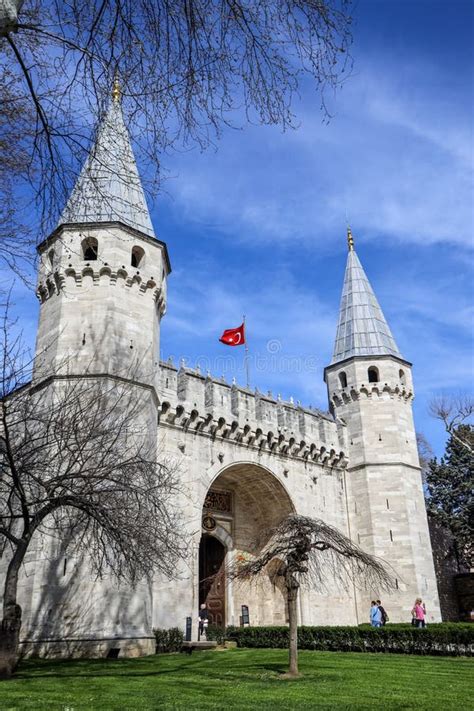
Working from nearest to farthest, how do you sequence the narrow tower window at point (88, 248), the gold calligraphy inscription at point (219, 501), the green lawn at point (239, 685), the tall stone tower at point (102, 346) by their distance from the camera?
the green lawn at point (239, 685) < the tall stone tower at point (102, 346) < the narrow tower window at point (88, 248) < the gold calligraphy inscription at point (219, 501)

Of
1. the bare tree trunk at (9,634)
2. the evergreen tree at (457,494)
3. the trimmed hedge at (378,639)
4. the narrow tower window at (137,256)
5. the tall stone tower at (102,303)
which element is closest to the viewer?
the bare tree trunk at (9,634)

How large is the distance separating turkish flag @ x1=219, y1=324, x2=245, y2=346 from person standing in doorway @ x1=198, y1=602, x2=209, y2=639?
406 inches

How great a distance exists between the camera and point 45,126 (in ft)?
19.5

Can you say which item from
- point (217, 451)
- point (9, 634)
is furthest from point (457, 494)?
point (9, 634)

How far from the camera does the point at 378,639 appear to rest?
699 inches

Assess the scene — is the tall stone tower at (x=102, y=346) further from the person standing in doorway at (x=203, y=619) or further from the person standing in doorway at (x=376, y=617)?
the person standing in doorway at (x=376, y=617)

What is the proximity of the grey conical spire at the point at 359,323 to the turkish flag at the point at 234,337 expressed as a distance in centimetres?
487

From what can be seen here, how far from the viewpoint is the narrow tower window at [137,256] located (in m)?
20.9

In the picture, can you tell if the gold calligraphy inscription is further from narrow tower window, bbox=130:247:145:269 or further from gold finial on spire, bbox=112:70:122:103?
gold finial on spire, bbox=112:70:122:103

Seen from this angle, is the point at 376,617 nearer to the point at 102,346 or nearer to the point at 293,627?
the point at 293,627

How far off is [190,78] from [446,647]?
1622 cm

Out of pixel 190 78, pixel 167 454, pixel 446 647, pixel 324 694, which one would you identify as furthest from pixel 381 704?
pixel 167 454

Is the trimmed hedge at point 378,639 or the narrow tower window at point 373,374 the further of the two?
the narrow tower window at point 373,374

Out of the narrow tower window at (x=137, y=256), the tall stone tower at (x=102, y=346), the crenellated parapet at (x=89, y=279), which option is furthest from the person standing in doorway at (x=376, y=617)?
the narrow tower window at (x=137, y=256)
